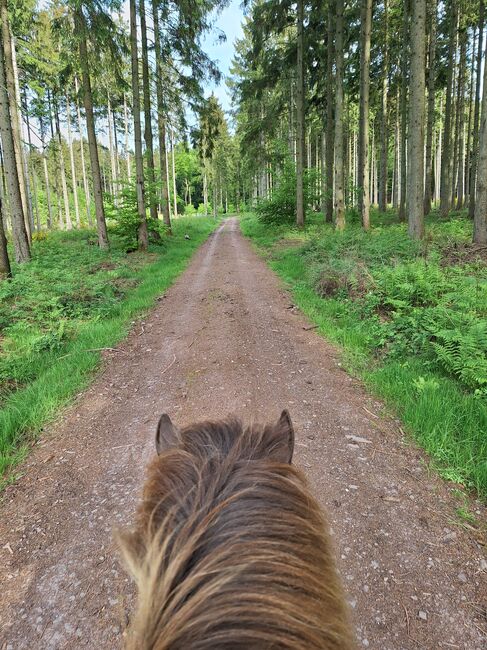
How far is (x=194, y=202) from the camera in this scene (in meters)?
72.9

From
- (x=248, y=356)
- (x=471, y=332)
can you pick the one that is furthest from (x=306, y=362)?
(x=471, y=332)

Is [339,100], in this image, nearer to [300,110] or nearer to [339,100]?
[339,100]

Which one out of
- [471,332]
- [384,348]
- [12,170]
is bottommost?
[384,348]

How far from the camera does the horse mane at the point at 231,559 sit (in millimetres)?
738

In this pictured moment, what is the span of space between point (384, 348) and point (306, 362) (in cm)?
120

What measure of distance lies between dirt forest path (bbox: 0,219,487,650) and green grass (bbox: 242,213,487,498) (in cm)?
28

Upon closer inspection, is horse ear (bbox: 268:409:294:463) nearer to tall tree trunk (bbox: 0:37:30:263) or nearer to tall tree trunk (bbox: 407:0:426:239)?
tall tree trunk (bbox: 407:0:426:239)

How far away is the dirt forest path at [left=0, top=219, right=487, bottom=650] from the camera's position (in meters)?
1.93

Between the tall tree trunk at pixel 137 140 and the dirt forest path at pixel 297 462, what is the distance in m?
9.89

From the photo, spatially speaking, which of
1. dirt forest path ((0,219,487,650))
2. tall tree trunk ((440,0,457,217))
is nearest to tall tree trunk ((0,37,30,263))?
dirt forest path ((0,219,487,650))

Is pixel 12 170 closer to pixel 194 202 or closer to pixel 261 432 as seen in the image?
pixel 261 432

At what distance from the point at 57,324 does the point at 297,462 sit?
535cm

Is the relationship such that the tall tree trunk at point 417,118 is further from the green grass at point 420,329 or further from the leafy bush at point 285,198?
the leafy bush at point 285,198

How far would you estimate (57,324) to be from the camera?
674cm
